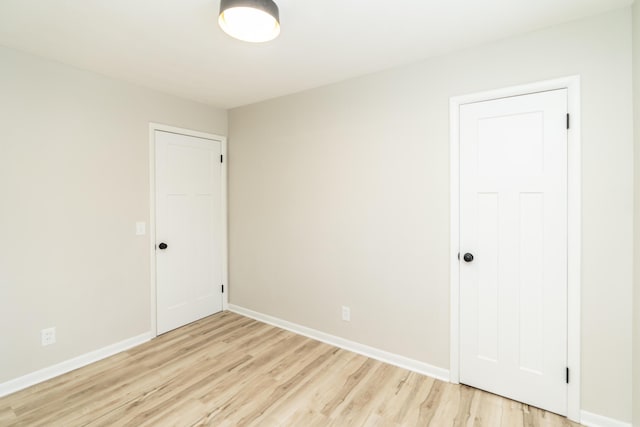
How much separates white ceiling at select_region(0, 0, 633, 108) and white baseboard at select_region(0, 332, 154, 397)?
2.42 meters

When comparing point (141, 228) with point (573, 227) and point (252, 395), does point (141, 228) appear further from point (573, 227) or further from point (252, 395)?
point (573, 227)

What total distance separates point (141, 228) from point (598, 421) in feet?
12.5

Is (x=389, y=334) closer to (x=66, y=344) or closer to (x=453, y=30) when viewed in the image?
(x=453, y=30)

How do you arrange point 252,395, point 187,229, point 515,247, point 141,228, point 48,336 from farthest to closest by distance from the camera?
point 187,229 → point 141,228 → point 48,336 → point 252,395 → point 515,247

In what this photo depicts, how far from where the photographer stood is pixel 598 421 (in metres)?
1.86

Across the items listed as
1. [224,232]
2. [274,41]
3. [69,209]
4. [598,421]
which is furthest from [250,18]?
[598,421]

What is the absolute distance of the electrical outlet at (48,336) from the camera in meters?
2.38

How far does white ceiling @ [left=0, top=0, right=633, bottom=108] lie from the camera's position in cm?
175

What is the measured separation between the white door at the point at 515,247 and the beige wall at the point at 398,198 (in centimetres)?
13

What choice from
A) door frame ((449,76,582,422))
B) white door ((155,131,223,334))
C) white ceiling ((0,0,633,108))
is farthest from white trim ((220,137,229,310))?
door frame ((449,76,582,422))

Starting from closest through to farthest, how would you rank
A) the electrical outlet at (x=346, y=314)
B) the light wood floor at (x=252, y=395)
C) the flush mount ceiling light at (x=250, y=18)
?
the flush mount ceiling light at (x=250, y=18)
the light wood floor at (x=252, y=395)
the electrical outlet at (x=346, y=314)

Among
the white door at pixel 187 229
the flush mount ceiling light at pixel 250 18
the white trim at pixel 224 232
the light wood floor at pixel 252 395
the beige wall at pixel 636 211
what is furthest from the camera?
the white trim at pixel 224 232

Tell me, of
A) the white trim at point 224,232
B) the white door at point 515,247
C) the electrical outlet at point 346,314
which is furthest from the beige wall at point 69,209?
the white door at point 515,247

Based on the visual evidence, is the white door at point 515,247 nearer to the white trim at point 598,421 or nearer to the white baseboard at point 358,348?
the white trim at point 598,421
